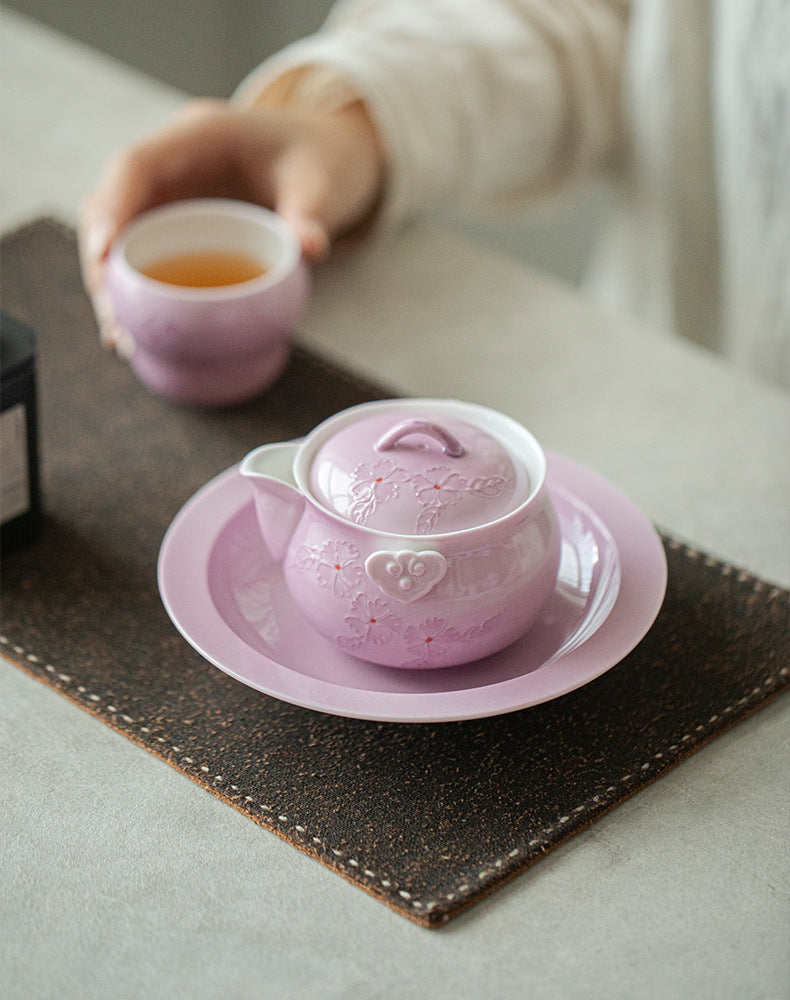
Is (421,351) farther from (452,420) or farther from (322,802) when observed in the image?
(322,802)

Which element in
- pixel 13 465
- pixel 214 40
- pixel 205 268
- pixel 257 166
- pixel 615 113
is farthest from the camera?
pixel 214 40

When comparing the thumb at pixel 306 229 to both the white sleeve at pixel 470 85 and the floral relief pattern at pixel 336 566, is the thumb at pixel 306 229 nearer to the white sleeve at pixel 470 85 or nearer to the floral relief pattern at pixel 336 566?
the white sleeve at pixel 470 85

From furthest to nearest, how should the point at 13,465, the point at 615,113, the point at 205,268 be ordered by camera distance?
the point at 615,113 < the point at 205,268 < the point at 13,465

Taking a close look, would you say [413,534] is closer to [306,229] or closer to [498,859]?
[498,859]

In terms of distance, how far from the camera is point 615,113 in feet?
3.35

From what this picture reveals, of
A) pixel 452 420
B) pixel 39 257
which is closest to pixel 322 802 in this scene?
pixel 452 420

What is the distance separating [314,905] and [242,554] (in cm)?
18

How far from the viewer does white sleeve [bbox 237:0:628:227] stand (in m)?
0.88

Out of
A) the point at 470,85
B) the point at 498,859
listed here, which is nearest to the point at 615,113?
the point at 470,85

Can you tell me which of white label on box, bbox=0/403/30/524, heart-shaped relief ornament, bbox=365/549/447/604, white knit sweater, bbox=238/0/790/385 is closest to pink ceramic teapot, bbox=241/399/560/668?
heart-shaped relief ornament, bbox=365/549/447/604

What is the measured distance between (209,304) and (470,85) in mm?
370

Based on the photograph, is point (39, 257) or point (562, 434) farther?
point (39, 257)

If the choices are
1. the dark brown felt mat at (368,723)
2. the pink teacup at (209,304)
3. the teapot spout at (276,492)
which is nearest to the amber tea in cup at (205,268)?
the pink teacup at (209,304)

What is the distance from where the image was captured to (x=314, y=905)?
0.44 metres
